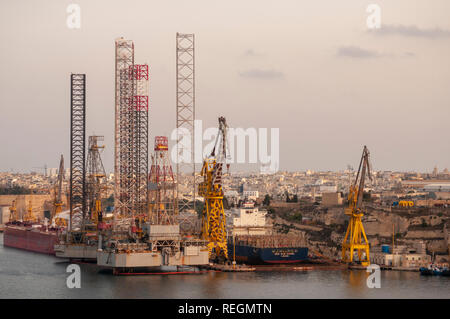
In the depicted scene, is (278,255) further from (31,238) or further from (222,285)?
(31,238)

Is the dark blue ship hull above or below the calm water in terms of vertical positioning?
above

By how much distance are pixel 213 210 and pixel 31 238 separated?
2493 cm

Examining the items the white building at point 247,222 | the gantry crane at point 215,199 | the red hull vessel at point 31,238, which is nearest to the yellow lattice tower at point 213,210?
the gantry crane at point 215,199

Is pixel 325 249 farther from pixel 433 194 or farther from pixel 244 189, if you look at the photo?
pixel 244 189

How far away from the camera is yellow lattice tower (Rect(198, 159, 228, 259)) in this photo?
59.4 m

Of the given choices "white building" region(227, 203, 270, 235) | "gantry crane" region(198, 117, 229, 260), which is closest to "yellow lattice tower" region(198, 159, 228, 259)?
"gantry crane" region(198, 117, 229, 260)

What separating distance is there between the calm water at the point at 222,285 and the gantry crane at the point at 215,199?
5.40 meters

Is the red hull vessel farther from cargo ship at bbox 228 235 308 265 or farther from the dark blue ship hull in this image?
the dark blue ship hull

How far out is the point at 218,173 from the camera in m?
59.1

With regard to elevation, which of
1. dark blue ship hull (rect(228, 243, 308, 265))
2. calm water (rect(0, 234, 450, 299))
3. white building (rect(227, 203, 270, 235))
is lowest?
calm water (rect(0, 234, 450, 299))

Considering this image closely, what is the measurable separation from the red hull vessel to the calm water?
1615cm
